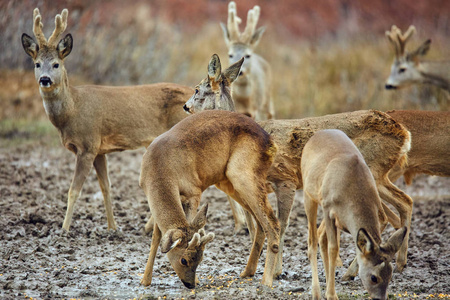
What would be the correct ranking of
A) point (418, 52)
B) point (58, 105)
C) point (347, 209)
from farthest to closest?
point (418, 52), point (58, 105), point (347, 209)

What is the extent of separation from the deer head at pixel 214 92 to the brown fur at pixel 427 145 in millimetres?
2282

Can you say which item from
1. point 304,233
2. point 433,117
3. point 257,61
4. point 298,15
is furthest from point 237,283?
point 298,15

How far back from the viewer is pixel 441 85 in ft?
50.2

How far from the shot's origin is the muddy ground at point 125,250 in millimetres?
7141

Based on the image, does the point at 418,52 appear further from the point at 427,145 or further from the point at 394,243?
the point at 394,243

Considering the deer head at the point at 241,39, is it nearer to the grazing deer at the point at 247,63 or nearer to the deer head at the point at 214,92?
the grazing deer at the point at 247,63

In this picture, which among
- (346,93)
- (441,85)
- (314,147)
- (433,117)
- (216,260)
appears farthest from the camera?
(346,93)

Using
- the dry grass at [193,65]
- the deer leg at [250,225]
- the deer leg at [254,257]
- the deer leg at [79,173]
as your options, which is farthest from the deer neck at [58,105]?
the dry grass at [193,65]

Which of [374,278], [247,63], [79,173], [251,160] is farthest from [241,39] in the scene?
[374,278]

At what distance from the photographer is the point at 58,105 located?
388 inches

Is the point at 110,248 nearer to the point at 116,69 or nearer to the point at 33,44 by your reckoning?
the point at 33,44

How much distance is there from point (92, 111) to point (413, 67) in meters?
8.34

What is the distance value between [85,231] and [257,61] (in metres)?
7.32

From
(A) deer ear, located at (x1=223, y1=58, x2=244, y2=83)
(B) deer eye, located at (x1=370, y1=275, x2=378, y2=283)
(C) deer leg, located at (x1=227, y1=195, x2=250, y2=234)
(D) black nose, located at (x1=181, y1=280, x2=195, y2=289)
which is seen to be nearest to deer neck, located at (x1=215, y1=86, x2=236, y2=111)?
(A) deer ear, located at (x1=223, y1=58, x2=244, y2=83)
